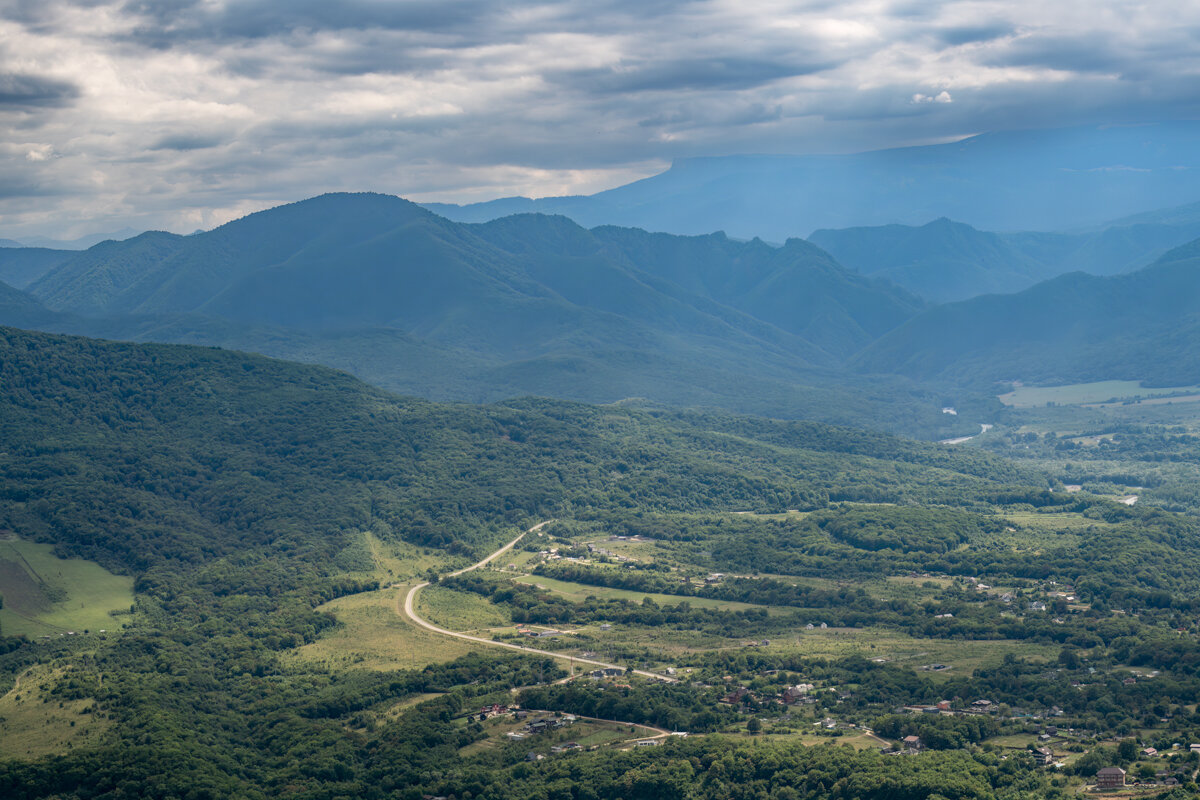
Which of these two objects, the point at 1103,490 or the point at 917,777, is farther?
the point at 1103,490

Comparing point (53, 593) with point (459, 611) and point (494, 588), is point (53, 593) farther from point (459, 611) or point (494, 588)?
point (494, 588)

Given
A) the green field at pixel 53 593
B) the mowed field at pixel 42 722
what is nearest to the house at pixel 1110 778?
the mowed field at pixel 42 722

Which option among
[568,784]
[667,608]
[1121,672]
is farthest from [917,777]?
[667,608]

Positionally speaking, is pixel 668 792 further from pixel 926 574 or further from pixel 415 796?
pixel 926 574

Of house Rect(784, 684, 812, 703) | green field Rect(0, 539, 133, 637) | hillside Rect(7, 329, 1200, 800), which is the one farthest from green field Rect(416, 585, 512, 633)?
house Rect(784, 684, 812, 703)

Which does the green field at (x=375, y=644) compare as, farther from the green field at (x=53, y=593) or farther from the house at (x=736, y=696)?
the house at (x=736, y=696)

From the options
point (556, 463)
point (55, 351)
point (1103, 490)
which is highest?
point (55, 351)

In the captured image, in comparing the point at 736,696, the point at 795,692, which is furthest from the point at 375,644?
the point at 795,692
